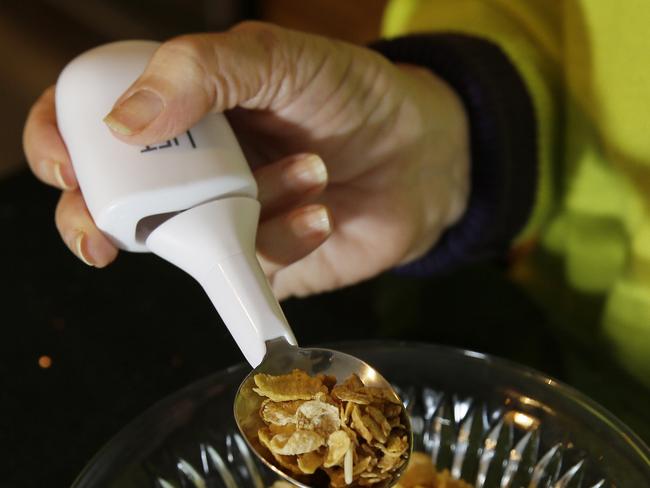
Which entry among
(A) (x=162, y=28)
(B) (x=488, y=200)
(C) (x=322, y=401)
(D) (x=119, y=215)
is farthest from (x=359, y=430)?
(A) (x=162, y=28)

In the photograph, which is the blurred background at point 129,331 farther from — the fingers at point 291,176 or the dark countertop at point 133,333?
the fingers at point 291,176

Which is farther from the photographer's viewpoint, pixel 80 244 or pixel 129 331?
pixel 129 331

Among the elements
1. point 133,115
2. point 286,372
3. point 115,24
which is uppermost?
point 133,115

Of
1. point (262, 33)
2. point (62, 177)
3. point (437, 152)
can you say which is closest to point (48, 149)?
point (62, 177)

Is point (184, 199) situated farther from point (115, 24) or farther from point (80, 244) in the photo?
point (115, 24)

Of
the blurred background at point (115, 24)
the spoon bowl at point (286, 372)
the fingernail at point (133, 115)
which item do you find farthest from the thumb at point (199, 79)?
the blurred background at point (115, 24)

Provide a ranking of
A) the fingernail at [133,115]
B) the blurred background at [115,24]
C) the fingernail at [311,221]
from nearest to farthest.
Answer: the fingernail at [133,115] < the fingernail at [311,221] < the blurred background at [115,24]

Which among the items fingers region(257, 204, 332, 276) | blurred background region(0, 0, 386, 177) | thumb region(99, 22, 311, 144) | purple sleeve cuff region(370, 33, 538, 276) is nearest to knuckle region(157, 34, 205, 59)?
thumb region(99, 22, 311, 144)
